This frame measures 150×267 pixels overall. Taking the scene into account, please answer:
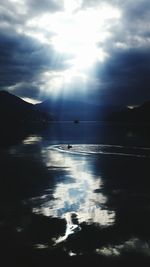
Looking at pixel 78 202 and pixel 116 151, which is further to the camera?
pixel 116 151

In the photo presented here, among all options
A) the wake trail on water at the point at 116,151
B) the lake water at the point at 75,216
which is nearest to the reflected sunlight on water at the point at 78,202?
the lake water at the point at 75,216

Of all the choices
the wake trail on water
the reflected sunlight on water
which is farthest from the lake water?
the wake trail on water

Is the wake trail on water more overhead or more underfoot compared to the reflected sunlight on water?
→ more overhead

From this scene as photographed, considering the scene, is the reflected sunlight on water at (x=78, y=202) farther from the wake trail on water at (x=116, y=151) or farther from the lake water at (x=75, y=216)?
the wake trail on water at (x=116, y=151)

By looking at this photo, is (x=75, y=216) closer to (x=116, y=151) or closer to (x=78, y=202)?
(x=78, y=202)

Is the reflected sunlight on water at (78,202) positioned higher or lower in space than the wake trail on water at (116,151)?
lower

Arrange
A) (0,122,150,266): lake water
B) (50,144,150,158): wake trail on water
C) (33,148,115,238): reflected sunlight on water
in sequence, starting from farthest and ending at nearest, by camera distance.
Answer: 1. (50,144,150,158): wake trail on water
2. (33,148,115,238): reflected sunlight on water
3. (0,122,150,266): lake water

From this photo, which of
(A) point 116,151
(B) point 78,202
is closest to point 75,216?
(B) point 78,202

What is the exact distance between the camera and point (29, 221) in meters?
22.5

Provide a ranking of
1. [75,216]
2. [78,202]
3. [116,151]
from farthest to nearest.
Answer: [116,151] < [78,202] < [75,216]

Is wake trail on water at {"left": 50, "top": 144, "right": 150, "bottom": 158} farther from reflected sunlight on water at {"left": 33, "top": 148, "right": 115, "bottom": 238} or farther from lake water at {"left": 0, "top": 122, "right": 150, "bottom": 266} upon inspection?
reflected sunlight on water at {"left": 33, "top": 148, "right": 115, "bottom": 238}

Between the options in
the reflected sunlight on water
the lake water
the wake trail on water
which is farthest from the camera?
the wake trail on water

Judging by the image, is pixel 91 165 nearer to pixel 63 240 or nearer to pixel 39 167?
pixel 39 167

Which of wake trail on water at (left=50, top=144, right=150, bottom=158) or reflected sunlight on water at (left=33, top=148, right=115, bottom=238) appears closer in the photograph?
reflected sunlight on water at (left=33, top=148, right=115, bottom=238)
